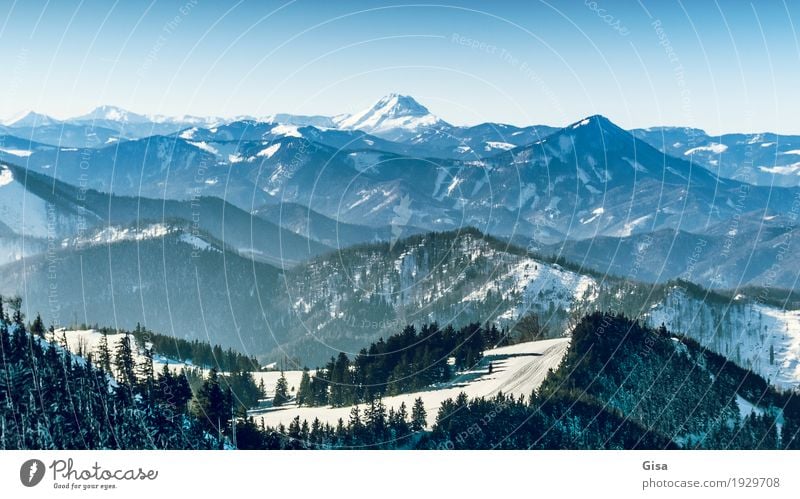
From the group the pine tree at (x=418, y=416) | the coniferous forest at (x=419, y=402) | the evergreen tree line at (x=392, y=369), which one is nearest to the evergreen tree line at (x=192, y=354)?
the coniferous forest at (x=419, y=402)

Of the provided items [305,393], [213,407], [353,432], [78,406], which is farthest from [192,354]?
[78,406]

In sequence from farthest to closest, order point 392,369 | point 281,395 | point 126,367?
point 281,395 → point 392,369 → point 126,367

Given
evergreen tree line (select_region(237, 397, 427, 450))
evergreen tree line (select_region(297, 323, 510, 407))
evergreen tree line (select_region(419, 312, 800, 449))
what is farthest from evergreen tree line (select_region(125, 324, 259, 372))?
evergreen tree line (select_region(419, 312, 800, 449))

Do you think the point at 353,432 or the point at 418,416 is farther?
the point at 418,416

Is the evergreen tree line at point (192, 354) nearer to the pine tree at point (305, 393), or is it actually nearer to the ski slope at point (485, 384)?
the pine tree at point (305, 393)

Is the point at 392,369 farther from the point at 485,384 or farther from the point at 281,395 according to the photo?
the point at 281,395

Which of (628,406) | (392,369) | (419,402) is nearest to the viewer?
(419,402)

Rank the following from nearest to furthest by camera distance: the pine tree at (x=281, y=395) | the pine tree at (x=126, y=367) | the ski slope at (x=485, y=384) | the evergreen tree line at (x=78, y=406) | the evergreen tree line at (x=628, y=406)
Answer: the evergreen tree line at (x=78, y=406)
the pine tree at (x=126, y=367)
the evergreen tree line at (x=628, y=406)
the ski slope at (x=485, y=384)
the pine tree at (x=281, y=395)
